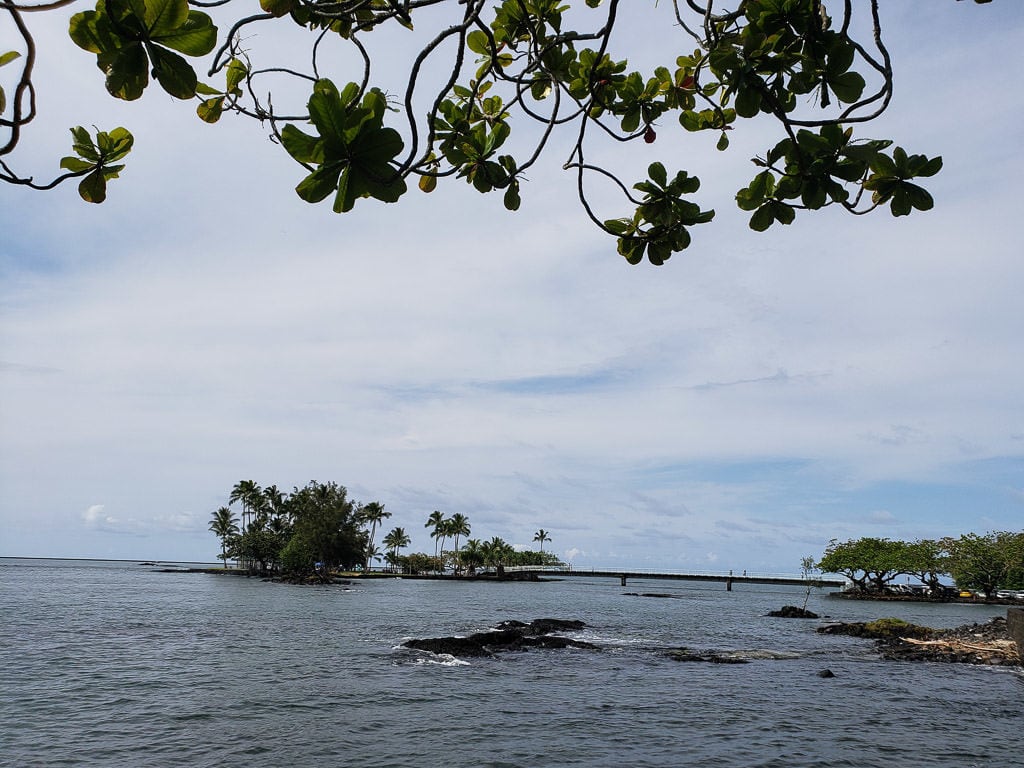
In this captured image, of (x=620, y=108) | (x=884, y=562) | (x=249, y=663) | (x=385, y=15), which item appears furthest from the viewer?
(x=884, y=562)

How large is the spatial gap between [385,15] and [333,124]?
44.2 inches

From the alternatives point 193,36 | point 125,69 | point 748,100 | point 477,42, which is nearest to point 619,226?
point 748,100

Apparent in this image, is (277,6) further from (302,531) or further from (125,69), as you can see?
(302,531)

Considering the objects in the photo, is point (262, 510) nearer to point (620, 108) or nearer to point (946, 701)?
point (946, 701)

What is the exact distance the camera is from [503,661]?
88.7 feet

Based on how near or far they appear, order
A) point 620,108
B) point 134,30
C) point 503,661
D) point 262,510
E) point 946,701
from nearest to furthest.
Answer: point 134,30 → point 620,108 → point 946,701 → point 503,661 → point 262,510

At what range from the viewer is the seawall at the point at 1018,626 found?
28.8m

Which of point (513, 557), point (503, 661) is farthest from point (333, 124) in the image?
point (513, 557)

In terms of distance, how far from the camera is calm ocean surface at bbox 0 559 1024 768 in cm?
1430

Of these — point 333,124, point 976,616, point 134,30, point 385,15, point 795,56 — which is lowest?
point 976,616

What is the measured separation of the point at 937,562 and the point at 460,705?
83896 millimetres

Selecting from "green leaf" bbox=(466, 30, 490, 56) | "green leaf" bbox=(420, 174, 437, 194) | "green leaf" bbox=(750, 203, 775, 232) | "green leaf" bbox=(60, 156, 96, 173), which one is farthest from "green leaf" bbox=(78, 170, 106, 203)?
"green leaf" bbox=(750, 203, 775, 232)

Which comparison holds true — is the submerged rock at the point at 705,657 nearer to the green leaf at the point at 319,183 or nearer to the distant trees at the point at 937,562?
the green leaf at the point at 319,183

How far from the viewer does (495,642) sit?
31438 mm
